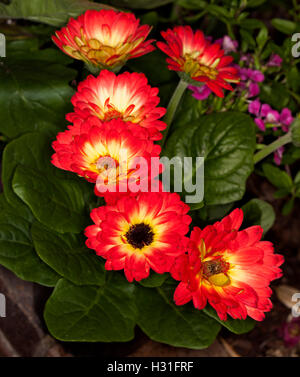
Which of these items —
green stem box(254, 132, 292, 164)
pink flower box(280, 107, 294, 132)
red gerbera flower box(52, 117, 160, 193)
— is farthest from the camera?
pink flower box(280, 107, 294, 132)

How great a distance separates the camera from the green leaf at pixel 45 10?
73cm

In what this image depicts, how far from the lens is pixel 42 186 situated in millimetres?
643

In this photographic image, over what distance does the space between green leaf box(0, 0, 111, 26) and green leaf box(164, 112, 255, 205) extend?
0.26 metres

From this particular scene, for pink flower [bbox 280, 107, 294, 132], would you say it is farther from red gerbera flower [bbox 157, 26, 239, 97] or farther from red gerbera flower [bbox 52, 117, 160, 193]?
red gerbera flower [bbox 52, 117, 160, 193]

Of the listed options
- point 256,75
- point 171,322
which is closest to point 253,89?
point 256,75

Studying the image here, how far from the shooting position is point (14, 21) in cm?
96

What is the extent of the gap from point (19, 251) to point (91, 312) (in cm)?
15

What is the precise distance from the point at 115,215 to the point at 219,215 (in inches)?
12.3

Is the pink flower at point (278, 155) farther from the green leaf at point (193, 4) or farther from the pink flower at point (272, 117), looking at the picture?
the green leaf at point (193, 4)

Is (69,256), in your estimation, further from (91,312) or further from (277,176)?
(277,176)

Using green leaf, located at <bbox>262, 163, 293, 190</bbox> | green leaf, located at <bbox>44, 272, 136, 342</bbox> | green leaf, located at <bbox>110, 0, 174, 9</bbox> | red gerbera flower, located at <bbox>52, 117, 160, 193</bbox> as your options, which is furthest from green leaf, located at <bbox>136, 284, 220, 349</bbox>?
green leaf, located at <bbox>110, 0, 174, 9</bbox>

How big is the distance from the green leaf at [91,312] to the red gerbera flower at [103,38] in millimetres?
328

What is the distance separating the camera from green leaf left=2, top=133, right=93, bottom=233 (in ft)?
2.04

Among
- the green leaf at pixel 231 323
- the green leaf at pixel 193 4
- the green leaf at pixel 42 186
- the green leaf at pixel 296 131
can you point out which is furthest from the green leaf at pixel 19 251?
the green leaf at pixel 193 4
